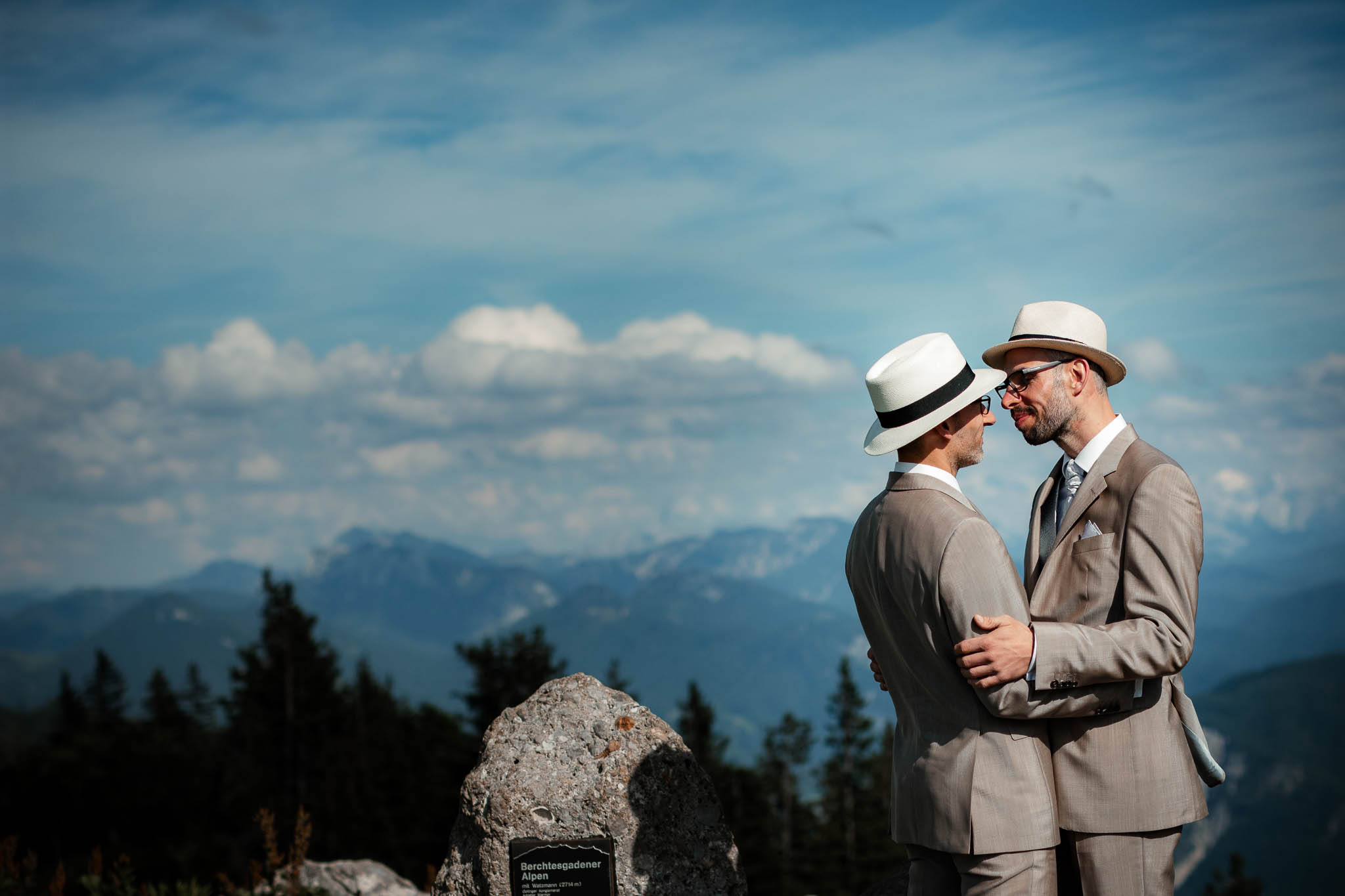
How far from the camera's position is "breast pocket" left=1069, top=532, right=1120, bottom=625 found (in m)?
5.20

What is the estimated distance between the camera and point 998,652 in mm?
4789

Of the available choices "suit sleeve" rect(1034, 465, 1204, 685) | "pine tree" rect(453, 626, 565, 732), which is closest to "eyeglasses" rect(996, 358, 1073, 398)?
"suit sleeve" rect(1034, 465, 1204, 685)

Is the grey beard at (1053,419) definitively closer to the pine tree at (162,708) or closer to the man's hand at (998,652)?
the man's hand at (998,652)

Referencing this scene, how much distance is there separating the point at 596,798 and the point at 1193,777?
3890 millimetres

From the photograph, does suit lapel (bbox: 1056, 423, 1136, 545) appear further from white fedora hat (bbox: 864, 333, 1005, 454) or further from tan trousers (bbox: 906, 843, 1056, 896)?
tan trousers (bbox: 906, 843, 1056, 896)

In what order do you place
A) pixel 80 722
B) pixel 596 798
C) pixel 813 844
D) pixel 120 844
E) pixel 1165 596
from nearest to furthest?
pixel 1165 596 → pixel 596 798 → pixel 120 844 → pixel 813 844 → pixel 80 722

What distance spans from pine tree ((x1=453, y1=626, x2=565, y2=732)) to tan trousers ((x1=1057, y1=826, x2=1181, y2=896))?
167ft

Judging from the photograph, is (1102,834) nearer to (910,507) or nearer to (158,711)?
(910,507)

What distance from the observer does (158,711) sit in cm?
8988

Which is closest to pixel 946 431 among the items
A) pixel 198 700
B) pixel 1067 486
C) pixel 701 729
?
pixel 1067 486

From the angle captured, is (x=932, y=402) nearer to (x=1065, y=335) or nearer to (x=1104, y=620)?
(x=1065, y=335)

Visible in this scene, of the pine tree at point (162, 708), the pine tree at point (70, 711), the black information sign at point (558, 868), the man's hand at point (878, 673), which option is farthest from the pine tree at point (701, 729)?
the man's hand at point (878, 673)

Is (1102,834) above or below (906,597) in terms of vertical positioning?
below

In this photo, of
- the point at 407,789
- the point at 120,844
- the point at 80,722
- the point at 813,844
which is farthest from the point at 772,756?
the point at 80,722
